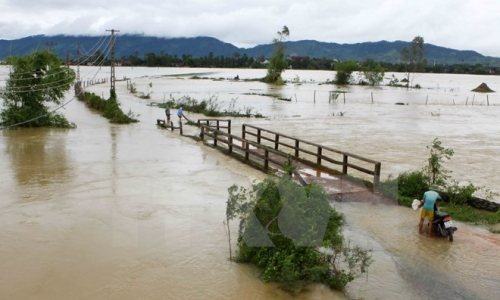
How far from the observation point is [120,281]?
7.50 meters

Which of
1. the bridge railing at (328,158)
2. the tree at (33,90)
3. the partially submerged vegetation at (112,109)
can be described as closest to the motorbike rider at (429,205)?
the bridge railing at (328,158)

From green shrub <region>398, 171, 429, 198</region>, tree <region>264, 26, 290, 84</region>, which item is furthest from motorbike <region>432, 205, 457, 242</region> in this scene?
tree <region>264, 26, 290, 84</region>

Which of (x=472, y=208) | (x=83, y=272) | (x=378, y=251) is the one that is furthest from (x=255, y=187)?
(x=472, y=208)

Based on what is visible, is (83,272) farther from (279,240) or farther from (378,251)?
(378,251)

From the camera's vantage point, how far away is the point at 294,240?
7.56m

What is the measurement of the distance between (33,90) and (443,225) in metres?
23.1

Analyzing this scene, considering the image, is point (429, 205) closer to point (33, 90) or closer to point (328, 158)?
point (328, 158)

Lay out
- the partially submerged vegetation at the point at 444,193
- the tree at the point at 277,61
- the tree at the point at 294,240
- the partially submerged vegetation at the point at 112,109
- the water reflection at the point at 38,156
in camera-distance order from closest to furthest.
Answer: the tree at the point at 294,240
the partially submerged vegetation at the point at 444,193
the water reflection at the point at 38,156
the partially submerged vegetation at the point at 112,109
the tree at the point at 277,61

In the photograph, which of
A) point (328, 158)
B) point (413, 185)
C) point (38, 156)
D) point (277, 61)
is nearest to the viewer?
point (413, 185)

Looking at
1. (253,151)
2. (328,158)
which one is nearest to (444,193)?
(328,158)

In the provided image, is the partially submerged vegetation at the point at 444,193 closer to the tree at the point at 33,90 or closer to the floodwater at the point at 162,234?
the floodwater at the point at 162,234

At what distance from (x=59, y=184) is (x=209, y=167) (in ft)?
16.0

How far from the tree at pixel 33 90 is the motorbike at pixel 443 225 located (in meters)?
21.7

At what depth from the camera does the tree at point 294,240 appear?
23.6 ft
